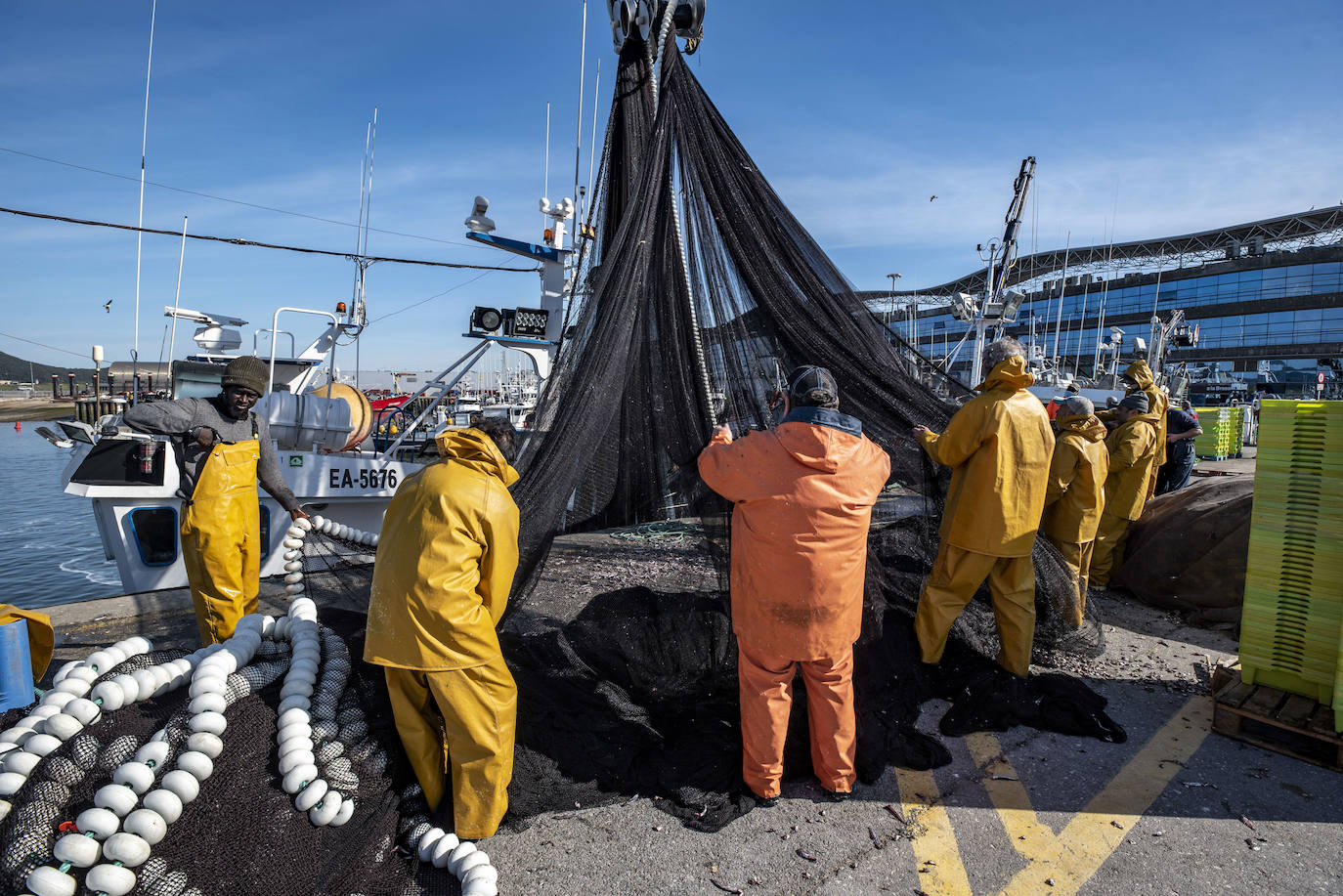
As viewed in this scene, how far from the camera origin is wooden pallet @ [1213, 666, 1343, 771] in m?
3.04

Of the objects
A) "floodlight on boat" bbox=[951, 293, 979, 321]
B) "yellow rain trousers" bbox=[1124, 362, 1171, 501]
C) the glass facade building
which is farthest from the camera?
the glass facade building

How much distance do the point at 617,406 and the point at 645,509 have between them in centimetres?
64

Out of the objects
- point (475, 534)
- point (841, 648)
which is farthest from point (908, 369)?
point (475, 534)

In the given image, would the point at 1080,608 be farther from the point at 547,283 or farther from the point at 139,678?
the point at 547,283

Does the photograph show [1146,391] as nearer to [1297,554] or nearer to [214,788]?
[1297,554]

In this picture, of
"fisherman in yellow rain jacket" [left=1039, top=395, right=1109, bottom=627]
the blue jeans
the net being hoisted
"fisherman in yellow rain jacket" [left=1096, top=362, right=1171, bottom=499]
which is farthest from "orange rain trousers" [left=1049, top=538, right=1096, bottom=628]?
the blue jeans

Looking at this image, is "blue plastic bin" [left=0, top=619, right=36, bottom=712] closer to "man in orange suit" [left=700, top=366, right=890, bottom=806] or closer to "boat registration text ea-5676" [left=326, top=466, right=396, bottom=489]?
"man in orange suit" [left=700, top=366, right=890, bottom=806]

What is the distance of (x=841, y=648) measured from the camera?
270 centimetres

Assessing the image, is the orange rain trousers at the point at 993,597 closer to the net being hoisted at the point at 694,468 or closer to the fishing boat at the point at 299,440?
the net being hoisted at the point at 694,468

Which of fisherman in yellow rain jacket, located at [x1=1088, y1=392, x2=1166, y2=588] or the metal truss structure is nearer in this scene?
fisherman in yellow rain jacket, located at [x1=1088, y1=392, x2=1166, y2=588]

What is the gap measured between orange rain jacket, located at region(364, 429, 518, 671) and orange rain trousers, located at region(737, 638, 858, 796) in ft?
3.41

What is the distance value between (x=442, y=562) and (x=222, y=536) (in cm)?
214

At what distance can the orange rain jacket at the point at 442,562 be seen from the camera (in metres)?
2.32

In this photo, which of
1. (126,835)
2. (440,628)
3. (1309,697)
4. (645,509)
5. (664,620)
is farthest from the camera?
(645,509)
